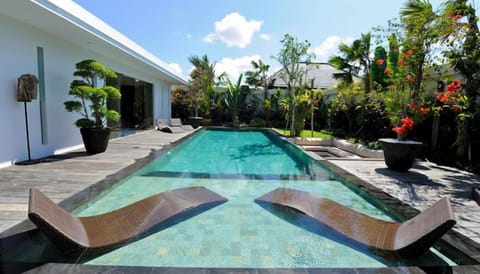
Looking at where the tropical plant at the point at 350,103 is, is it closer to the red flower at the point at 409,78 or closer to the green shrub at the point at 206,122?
the red flower at the point at 409,78

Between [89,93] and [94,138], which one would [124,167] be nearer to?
[94,138]

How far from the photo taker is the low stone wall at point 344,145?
9.01m

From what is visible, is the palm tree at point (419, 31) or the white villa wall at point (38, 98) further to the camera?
the palm tree at point (419, 31)

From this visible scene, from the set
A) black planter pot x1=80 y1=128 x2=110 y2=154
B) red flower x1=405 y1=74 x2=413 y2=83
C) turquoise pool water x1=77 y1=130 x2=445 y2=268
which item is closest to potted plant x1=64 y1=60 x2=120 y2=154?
black planter pot x1=80 y1=128 x2=110 y2=154

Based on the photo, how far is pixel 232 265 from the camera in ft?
8.89

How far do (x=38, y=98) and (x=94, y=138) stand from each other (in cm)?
163

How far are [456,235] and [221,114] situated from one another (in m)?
19.1

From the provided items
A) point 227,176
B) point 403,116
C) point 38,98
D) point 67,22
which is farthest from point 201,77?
point 403,116

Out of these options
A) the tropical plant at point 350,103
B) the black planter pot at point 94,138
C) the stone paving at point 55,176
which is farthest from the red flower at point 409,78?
the black planter pot at point 94,138

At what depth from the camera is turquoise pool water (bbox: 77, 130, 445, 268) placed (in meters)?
2.80

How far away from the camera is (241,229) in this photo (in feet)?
11.8

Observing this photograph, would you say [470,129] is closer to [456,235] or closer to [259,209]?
[456,235]

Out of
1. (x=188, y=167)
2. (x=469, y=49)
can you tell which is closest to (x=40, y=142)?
(x=188, y=167)

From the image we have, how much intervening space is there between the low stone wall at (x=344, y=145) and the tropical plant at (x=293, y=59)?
1758 mm
